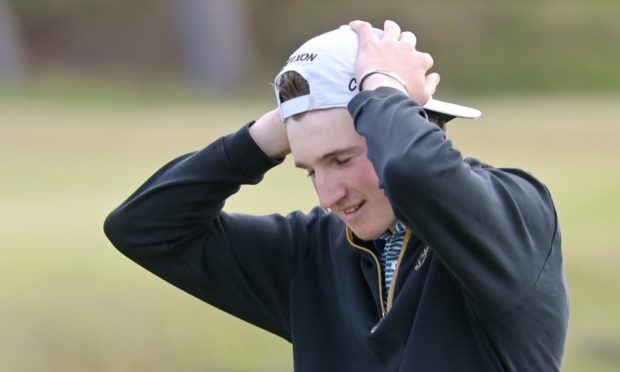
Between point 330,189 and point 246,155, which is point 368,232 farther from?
point 246,155

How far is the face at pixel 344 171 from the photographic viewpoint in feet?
10.4


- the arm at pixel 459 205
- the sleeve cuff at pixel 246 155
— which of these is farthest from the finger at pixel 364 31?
the sleeve cuff at pixel 246 155

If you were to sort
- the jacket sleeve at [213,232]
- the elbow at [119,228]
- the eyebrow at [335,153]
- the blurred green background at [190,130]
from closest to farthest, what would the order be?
1. the eyebrow at [335,153]
2. the jacket sleeve at [213,232]
3. the elbow at [119,228]
4. the blurred green background at [190,130]

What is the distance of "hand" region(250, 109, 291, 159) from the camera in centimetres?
372

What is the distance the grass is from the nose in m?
3.92

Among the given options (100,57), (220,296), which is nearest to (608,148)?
(220,296)

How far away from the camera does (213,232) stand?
12.4ft

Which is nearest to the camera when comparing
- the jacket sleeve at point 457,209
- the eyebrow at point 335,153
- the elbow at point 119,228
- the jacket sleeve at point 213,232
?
the jacket sleeve at point 457,209

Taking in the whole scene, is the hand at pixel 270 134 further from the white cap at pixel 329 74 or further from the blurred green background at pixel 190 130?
the blurred green background at pixel 190 130

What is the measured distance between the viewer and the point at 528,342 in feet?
9.81

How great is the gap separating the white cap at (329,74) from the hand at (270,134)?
382 millimetres

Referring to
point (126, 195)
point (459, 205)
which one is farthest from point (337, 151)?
point (126, 195)

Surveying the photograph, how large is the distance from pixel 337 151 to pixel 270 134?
0.58m

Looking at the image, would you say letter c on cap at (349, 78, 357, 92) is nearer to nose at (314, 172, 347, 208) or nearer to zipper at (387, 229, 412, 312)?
nose at (314, 172, 347, 208)
